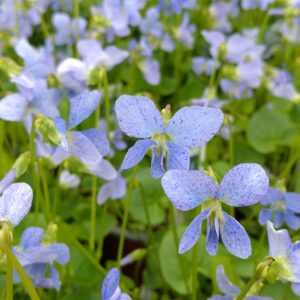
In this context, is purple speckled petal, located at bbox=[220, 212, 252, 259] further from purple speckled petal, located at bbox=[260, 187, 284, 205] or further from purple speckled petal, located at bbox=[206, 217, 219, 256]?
purple speckled petal, located at bbox=[260, 187, 284, 205]

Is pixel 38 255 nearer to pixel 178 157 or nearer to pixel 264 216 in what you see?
pixel 178 157

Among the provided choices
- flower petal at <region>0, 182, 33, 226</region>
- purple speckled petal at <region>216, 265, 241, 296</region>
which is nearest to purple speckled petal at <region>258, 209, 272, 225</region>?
purple speckled petal at <region>216, 265, 241, 296</region>

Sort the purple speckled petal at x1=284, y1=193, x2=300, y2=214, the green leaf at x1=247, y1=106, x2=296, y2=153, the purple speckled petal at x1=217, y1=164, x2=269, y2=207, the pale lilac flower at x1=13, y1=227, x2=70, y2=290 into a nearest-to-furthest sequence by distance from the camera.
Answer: the purple speckled petal at x1=217, y1=164, x2=269, y2=207 < the pale lilac flower at x1=13, y1=227, x2=70, y2=290 < the purple speckled petal at x1=284, y1=193, x2=300, y2=214 < the green leaf at x1=247, y1=106, x2=296, y2=153

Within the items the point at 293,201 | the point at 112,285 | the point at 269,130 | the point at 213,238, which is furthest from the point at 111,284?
the point at 269,130

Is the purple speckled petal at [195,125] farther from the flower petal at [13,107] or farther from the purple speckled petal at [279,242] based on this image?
the flower petal at [13,107]

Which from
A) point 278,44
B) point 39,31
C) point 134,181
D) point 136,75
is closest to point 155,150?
point 134,181

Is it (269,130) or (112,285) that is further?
(269,130)
